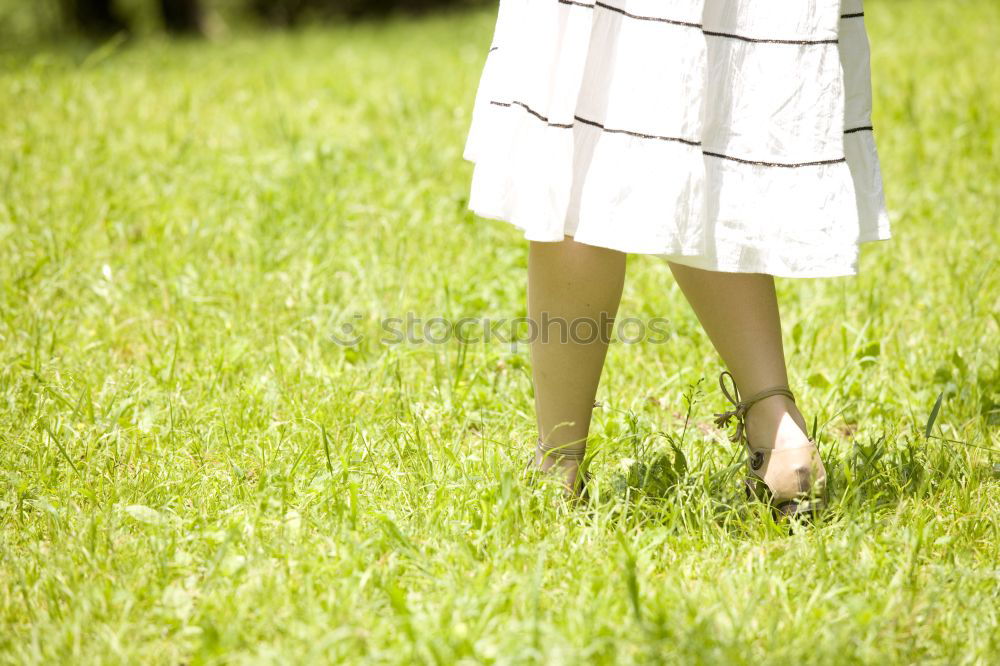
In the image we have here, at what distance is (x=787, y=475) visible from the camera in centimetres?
167

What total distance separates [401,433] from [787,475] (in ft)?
2.88

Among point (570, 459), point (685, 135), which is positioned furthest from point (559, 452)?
point (685, 135)

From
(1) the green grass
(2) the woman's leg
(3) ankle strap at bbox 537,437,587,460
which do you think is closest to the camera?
(1) the green grass

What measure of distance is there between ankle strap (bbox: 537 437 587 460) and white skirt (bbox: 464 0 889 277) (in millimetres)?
450

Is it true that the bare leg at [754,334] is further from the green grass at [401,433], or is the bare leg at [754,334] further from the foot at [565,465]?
the foot at [565,465]

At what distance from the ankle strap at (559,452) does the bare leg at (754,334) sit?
0.34 m

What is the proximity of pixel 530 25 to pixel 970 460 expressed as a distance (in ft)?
4.33

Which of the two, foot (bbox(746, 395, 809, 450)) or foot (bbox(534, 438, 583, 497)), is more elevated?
foot (bbox(746, 395, 809, 450))

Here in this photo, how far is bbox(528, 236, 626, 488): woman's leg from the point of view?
1638 mm

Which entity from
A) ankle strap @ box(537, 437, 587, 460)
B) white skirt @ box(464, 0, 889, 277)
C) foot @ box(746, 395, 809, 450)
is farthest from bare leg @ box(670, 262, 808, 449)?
ankle strap @ box(537, 437, 587, 460)

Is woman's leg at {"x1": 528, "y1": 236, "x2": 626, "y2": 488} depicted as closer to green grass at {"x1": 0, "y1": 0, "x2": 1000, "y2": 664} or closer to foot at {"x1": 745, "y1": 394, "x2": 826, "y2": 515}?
green grass at {"x1": 0, "y1": 0, "x2": 1000, "y2": 664}

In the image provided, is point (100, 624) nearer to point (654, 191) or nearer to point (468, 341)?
point (654, 191)

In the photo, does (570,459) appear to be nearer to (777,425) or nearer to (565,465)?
(565,465)

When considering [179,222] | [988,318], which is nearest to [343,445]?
[179,222]
